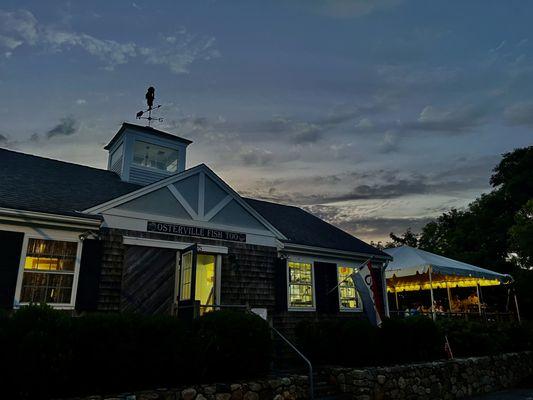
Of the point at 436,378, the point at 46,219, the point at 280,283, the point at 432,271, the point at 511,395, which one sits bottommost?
the point at 511,395

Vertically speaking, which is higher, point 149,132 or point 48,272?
point 149,132

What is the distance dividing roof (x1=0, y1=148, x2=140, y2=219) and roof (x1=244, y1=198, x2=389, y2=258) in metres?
5.25

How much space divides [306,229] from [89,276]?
836 centimetres

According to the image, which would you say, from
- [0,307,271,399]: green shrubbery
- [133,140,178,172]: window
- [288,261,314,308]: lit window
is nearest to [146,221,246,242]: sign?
[288,261,314,308]: lit window

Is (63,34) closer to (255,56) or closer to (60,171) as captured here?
(60,171)

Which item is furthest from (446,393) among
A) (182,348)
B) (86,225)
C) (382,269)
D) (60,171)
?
(60,171)

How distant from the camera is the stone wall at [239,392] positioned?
543 centimetres

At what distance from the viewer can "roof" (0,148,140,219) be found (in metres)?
8.67

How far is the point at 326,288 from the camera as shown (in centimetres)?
1280

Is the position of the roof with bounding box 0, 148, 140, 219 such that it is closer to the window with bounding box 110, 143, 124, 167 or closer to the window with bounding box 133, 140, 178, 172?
the window with bounding box 110, 143, 124, 167

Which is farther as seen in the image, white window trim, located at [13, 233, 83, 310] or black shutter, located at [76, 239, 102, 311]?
black shutter, located at [76, 239, 102, 311]

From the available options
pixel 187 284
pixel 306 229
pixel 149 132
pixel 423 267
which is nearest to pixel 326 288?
pixel 306 229

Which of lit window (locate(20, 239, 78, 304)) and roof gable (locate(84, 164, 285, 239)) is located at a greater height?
roof gable (locate(84, 164, 285, 239))

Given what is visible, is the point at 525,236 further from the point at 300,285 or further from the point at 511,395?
the point at 300,285
